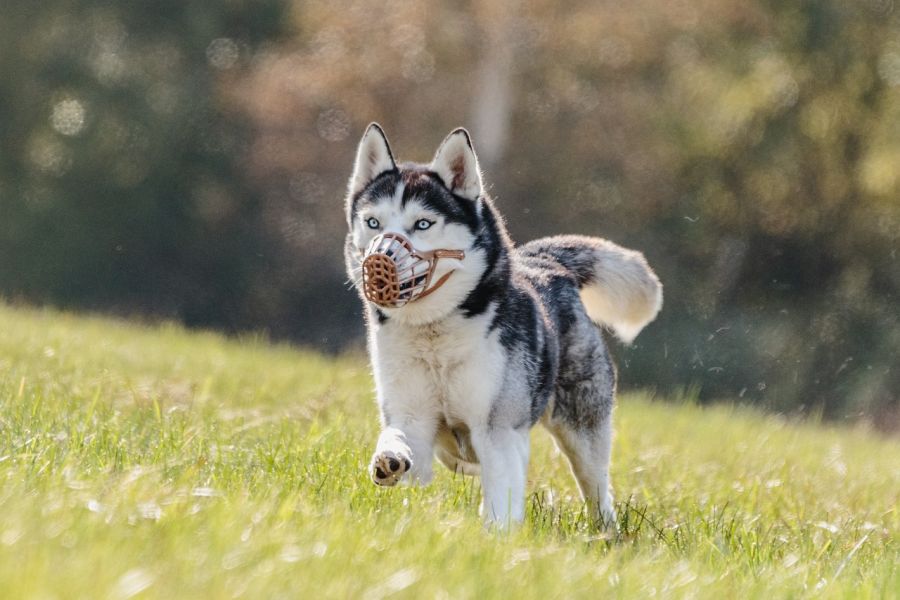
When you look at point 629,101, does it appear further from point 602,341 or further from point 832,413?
point 602,341

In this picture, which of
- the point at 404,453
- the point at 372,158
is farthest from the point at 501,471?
the point at 372,158

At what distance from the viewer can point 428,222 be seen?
16.5 feet

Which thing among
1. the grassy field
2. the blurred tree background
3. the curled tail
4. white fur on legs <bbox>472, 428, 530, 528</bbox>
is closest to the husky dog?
white fur on legs <bbox>472, 428, 530, 528</bbox>

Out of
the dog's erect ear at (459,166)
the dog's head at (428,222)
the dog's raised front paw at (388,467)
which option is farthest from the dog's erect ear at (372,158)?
the dog's raised front paw at (388,467)

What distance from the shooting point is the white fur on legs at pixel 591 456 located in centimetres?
587

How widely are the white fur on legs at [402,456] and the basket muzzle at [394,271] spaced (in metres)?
0.53

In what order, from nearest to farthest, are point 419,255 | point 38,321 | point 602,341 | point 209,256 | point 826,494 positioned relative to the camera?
1. point 419,255
2. point 602,341
3. point 826,494
4. point 38,321
5. point 209,256

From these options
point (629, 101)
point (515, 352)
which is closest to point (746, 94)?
point (629, 101)

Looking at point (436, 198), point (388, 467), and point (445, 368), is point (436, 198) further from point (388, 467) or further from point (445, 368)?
point (388, 467)

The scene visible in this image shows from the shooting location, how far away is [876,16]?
63.9 ft

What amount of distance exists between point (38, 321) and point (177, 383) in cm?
310

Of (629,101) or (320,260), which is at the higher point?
(629,101)

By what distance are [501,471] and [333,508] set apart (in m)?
0.84

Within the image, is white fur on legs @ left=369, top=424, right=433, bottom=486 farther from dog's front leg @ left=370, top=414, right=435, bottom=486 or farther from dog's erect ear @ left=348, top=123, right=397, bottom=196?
dog's erect ear @ left=348, top=123, right=397, bottom=196
